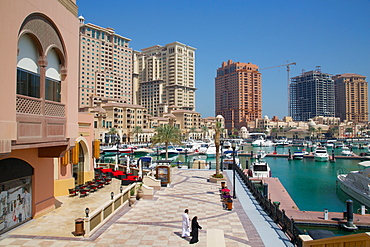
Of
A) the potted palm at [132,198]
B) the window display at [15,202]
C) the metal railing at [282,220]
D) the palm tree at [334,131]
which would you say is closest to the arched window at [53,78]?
the window display at [15,202]

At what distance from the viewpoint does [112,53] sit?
143875 millimetres

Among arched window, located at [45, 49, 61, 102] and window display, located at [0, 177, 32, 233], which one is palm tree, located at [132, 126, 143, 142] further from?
arched window, located at [45, 49, 61, 102]

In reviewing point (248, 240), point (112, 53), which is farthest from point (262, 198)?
point (112, 53)

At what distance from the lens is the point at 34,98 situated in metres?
10.7

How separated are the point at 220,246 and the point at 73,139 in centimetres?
860

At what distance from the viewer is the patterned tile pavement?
1158 centimetres

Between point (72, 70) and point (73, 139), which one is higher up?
point (72, 70)

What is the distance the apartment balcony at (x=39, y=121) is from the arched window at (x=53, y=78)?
45cm

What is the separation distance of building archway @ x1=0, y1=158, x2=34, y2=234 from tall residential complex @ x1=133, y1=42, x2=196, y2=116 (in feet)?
468

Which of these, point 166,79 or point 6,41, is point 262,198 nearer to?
point 6,41

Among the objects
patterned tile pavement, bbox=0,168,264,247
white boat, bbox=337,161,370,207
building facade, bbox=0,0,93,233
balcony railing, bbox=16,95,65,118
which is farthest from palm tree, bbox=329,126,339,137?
balcony railing, bbox=16,95,65,118

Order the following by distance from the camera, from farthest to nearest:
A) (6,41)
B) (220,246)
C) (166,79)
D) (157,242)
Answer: (166,79)
(157,242)
(6,41)
(220,246)

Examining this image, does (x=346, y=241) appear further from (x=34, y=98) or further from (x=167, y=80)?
(x=167, y=80)

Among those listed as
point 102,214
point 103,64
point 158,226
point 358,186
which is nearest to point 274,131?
point 103,64
